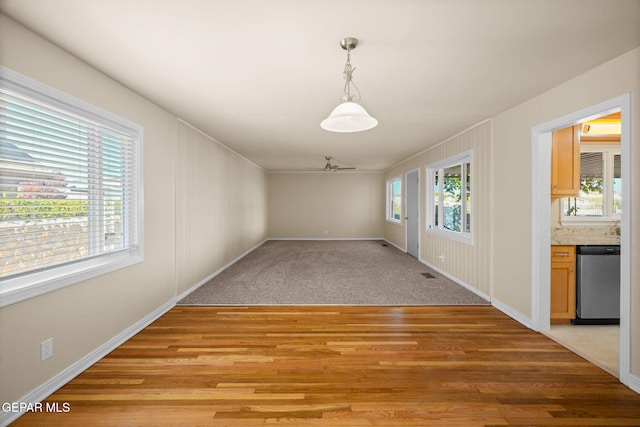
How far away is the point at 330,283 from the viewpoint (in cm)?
452

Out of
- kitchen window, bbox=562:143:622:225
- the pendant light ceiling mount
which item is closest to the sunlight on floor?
kitchen window, bbox=562:143:622:225

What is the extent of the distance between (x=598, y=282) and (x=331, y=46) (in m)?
3.57

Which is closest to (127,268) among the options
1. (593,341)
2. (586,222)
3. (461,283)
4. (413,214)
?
(461,283)

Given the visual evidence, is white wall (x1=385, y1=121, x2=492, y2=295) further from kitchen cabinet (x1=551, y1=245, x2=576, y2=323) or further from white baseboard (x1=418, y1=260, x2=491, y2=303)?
kitchen cabinet (x1=551, y1=245, x2=576, y2=323)

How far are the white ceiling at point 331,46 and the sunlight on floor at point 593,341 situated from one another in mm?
2402

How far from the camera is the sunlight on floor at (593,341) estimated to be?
7.64 feet

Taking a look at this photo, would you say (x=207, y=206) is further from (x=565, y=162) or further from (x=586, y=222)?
(x=586, y=222)

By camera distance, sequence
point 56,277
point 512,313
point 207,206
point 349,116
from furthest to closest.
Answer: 1. point 207,206
2. point 512,313
3. point 56,277
4. point 349,116

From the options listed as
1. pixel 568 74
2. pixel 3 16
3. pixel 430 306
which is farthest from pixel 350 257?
pixel 3 16

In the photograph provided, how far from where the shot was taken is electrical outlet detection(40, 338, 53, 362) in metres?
1.86

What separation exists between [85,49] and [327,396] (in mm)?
2982

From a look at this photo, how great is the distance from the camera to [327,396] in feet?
6.25

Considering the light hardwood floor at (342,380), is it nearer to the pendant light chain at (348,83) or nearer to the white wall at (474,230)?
the white wall at (474,230)

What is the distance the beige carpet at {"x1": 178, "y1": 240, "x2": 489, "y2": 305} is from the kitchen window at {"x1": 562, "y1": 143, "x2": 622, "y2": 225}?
5.37 ft
